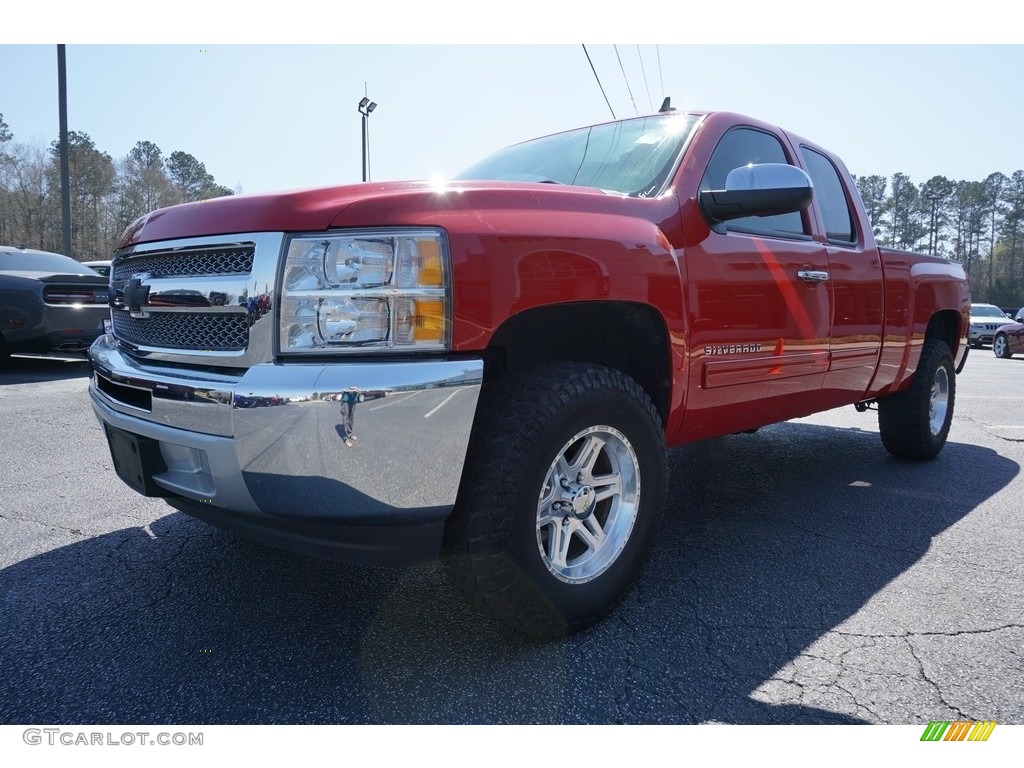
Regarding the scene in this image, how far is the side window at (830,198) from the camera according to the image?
3.71m

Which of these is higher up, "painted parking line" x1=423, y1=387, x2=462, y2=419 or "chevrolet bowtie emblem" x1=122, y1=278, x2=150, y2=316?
"chevrolet bowtie emblem" x1=122, y1=278, x2=150, y2=316

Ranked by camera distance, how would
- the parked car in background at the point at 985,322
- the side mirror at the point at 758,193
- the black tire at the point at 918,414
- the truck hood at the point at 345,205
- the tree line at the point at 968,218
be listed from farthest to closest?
the tree line at the point at 968,218 < the parked car in background at the point at 985,322 < the black tire at the point at 918,414 < the side mirror at the point at 758,193 < the truck hood at the point at 345,205

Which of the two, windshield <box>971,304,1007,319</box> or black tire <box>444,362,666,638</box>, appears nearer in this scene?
black tire <box>444,362,666,638</box>

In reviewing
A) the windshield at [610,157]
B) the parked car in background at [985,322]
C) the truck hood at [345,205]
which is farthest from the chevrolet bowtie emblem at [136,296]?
the parked car in background at [985,322]

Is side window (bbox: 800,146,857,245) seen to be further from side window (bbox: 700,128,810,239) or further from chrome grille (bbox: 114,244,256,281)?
chrome grille (bbox: 114,244,256,281)

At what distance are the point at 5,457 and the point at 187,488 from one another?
3.14 m

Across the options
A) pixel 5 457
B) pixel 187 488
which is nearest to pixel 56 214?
pixel 5 457

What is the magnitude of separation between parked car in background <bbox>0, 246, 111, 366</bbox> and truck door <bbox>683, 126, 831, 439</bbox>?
711 centimetres

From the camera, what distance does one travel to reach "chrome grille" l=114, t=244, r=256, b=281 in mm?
1945

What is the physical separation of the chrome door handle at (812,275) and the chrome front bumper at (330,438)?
1.92 meters

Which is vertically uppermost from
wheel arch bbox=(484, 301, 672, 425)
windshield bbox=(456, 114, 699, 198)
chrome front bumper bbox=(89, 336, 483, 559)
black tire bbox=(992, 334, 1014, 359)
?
windshield bbox=(456, 114, 699, 198)

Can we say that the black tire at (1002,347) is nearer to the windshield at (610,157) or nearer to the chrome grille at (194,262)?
the windshield at (610,157)

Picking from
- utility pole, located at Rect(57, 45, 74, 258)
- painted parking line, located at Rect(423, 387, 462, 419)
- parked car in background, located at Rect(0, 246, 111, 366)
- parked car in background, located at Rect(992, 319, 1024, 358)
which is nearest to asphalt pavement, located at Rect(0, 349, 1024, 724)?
painted parking line, located at Rect(423, 387, 462, 419)
